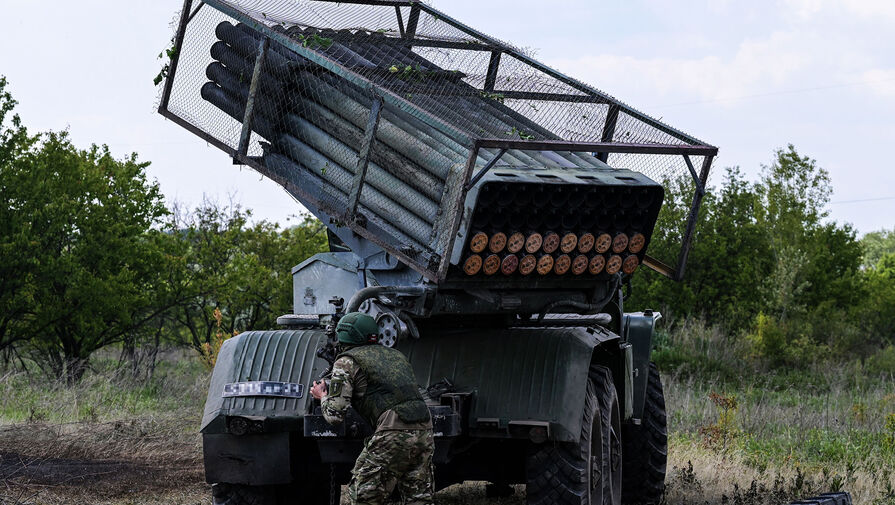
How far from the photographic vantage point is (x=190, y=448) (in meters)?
12.6

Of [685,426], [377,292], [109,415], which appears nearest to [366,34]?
[377,292]

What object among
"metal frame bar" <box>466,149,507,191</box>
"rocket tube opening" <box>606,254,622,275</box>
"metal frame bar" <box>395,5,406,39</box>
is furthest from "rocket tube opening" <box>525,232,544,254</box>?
"metal frame bar" <box>395,5,406,39</box>

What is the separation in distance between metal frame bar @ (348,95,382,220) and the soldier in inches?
42.0

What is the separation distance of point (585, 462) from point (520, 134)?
7.38ft

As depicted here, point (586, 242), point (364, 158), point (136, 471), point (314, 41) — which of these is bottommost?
point (136, 471)

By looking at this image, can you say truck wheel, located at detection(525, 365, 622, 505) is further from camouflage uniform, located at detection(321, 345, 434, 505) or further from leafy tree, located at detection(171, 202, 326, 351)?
leafy tree, located at detection(171, 202, 326, 351)

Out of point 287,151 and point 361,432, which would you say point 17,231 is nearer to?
point 287,151

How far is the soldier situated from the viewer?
662 centimetres

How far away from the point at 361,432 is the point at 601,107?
3.46m

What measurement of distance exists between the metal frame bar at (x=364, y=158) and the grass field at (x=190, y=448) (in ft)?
11.2

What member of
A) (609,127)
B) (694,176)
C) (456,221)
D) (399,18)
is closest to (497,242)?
(456,221)

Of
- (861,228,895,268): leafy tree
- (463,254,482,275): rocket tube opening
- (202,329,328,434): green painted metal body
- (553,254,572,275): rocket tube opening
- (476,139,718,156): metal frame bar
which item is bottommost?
(202,329,328,434): green painted metal body

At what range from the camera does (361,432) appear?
6.93m

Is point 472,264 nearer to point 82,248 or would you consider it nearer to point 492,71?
point 492,71
